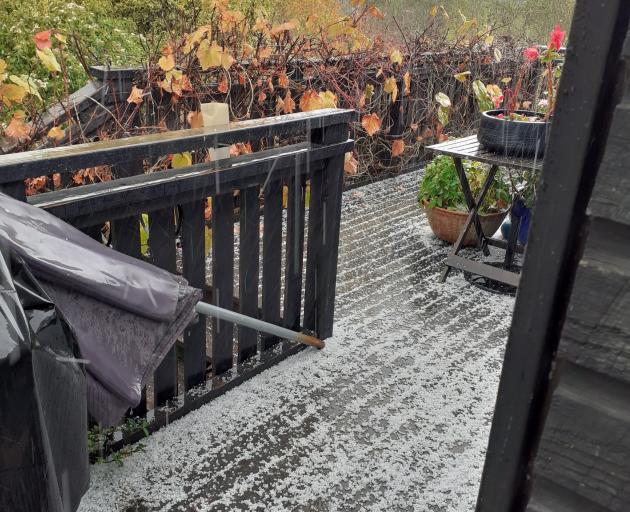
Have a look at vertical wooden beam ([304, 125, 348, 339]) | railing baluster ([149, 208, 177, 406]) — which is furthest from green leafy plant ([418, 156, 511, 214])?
railing baluster ([149, 208, 177, 406])

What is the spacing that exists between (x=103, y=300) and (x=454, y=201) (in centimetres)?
390

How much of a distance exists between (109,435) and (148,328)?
3.74 feet

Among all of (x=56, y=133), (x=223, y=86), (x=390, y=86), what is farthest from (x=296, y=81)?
(x=56, y=133)

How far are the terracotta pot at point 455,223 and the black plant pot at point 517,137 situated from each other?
0.86 metres

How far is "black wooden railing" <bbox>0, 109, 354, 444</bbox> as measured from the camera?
2.18m

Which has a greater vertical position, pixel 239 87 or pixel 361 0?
pixel 361 0

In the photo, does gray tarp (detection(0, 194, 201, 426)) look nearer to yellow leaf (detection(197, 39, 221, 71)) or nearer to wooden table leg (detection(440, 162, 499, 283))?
yellow leaf (detection(197, 39, 221, 71))

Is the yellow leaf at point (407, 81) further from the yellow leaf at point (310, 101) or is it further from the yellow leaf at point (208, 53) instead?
the yellow leaf at point (208, 53)

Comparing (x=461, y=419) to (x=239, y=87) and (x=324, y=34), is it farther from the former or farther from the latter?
(x=324, y=34)

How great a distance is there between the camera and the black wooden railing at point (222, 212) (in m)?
2.18

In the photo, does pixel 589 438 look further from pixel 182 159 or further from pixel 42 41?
pixel 42 41

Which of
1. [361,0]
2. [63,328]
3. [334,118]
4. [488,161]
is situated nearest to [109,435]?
[63,328]

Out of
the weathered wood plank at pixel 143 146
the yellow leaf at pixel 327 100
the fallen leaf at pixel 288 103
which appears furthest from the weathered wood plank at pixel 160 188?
the fallen leaf at pixel 288 103

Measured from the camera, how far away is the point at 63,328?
4.00 feet
